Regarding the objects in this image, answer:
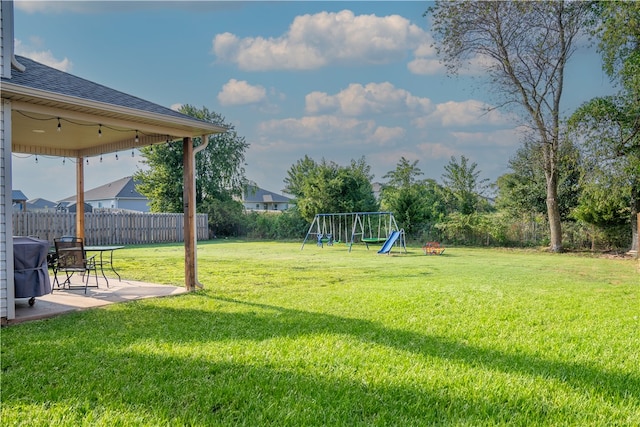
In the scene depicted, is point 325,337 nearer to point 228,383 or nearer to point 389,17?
point 228,383

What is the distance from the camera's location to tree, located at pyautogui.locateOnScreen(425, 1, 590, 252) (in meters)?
15.9

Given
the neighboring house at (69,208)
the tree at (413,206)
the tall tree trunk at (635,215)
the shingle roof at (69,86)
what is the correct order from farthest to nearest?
the neighboring house at (69,208), the tree at (413,206), the tall tree trunk at (635,215), the shingle roof at (69,86)

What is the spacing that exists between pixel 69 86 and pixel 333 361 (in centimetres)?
493

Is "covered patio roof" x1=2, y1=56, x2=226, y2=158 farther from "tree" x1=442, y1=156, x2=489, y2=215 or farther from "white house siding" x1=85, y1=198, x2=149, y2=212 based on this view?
"white house siding" x1=85, y1=198, x2=149, y2=212

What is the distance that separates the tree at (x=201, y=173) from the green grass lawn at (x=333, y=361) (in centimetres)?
1966

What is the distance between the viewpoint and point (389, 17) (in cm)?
1421

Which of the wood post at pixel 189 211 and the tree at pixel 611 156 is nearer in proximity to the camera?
the wood post at pixel 189 211

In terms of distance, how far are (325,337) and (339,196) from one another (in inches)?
646

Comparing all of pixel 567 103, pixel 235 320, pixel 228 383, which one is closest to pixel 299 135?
pixel 567 103

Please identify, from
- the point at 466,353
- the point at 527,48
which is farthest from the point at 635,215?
the point at 466,353

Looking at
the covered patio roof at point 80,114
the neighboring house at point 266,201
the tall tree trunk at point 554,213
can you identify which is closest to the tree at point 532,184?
the tall tree trunk at point 554,213

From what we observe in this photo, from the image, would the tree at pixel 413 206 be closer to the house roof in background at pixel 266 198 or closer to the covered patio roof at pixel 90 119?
the covered patio roof at pixel 90 119

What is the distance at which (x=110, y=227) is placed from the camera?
18672 millimetres

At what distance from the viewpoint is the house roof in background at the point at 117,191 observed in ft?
122
